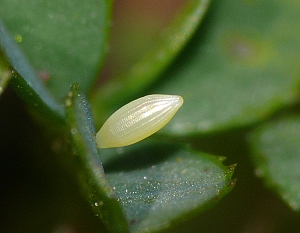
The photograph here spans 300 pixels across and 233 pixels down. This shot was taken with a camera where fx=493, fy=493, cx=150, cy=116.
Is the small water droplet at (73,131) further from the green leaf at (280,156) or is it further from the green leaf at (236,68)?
the green leaf at (280,156)

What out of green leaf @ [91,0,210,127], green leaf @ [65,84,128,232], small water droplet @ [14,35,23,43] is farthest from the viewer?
green leaf @ [91,0,210,127]

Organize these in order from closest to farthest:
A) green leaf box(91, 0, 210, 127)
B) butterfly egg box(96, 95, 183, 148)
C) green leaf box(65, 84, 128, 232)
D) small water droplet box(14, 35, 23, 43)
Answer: green leaf box(65, 84, 128, 232) < butterfly egg box(96, 95, 183, 148) < small water droplet box(14, 35, 23, 43) < green leaf box(91, 0, 210, 127)

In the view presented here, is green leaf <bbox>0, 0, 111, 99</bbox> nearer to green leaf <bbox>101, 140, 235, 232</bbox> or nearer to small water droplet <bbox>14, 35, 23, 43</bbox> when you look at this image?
small water droplet <bbox>14, 35, 23, 43</bbox>

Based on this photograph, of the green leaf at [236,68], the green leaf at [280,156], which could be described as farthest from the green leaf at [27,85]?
the green leaf at [280,156]

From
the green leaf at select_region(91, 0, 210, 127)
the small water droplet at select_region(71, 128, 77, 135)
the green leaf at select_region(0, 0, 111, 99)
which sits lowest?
the small water droplet at select_region(71, 128, 77, 135)

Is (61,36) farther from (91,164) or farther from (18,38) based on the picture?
(91,164)

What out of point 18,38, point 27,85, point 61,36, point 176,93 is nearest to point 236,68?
point 176,93

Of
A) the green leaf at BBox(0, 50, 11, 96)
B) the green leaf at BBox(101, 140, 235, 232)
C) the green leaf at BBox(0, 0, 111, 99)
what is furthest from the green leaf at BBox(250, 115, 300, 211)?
the green leaf at BBox(0, 50, 11, 96)
